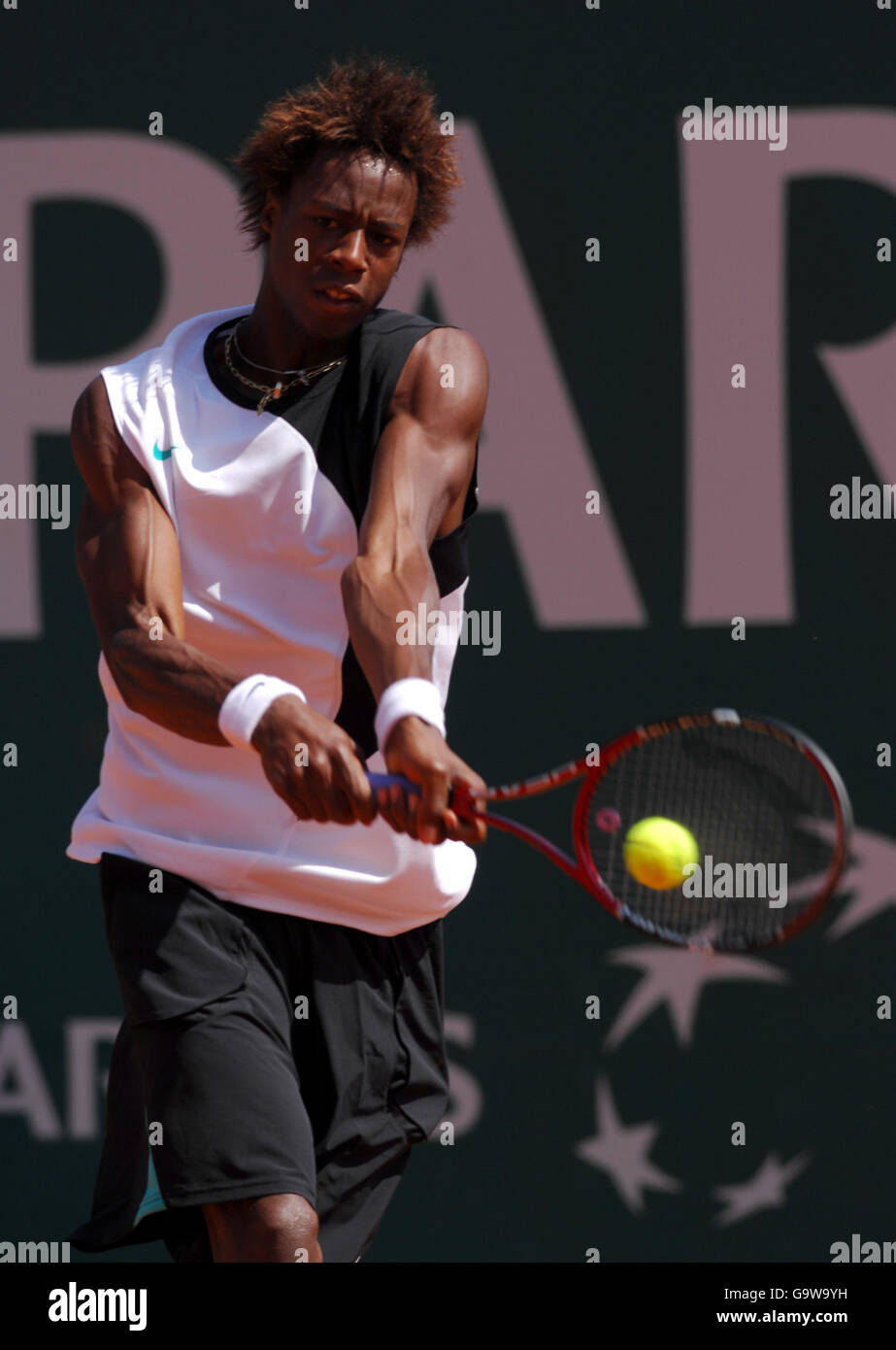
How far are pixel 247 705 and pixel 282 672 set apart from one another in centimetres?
32

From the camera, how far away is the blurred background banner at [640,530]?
4121mm

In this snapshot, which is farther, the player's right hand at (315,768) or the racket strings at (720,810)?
the racket strings at (720,810)

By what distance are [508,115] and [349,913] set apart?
216cm

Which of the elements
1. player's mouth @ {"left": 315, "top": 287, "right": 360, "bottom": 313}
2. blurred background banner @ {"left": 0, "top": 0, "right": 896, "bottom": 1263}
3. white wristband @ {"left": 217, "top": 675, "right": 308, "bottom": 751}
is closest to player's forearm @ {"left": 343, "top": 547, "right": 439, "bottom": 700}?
white wristband @ {"left": 217, "top": 675, "right": 308, "bottom": 751}

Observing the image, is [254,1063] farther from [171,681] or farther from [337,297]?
[337,297]

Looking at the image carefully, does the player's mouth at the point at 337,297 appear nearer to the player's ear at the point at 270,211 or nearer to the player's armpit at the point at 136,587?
the player's ear at the point at 270,211

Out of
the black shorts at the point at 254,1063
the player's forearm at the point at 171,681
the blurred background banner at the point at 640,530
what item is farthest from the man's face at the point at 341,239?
the blurred background banner at the point at 640,530

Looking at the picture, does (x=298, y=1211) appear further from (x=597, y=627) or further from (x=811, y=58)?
(x=811, y=58)

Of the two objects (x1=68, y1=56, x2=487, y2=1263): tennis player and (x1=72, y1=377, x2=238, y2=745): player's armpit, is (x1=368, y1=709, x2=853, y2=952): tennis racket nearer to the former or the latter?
(x1=68, y1=56, x2=487, y2=1263): tennis player

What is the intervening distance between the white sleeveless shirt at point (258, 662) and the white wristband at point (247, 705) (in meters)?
0.27

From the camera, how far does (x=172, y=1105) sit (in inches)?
103

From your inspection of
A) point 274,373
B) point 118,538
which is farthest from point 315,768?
point 274,373

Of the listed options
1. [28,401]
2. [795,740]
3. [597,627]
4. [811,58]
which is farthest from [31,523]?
[795,740]

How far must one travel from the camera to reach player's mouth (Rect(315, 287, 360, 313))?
9.20 ft
